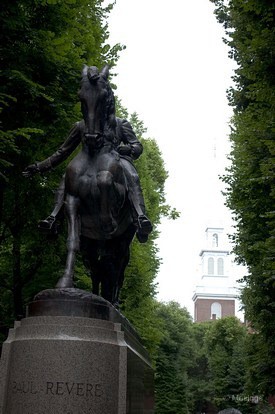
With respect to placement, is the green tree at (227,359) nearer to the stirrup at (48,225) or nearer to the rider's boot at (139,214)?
the rider's boot at (139,214)

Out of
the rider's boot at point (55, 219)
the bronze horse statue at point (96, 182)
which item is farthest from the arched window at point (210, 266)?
the rider's boot at point (55, 219)

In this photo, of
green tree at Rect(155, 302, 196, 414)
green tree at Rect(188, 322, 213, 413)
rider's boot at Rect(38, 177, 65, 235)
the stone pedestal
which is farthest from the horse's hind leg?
green tree at Rect(188, 322, 213, 413)

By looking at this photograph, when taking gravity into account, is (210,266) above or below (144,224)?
above

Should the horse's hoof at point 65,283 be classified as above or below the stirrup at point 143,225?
below

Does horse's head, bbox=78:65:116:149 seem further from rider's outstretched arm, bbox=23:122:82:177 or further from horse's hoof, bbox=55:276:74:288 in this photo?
horse's hoof, bbox=55:276:74:288

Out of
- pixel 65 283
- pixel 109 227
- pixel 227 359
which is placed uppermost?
pixel 227 359

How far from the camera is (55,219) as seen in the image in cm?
785

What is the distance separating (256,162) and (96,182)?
11.6 meters

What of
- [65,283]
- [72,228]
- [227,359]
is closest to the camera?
[65,283]

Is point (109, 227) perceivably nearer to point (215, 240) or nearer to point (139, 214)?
point (139, 214)

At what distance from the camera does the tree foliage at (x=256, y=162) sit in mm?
13930

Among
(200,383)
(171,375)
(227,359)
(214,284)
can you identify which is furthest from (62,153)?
(214,284)

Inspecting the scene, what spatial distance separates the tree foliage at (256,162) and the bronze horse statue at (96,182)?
564 cm

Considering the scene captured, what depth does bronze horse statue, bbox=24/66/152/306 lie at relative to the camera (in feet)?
24.8
